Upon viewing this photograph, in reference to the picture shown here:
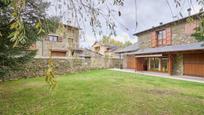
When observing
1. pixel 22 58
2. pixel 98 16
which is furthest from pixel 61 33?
pixel 22 58

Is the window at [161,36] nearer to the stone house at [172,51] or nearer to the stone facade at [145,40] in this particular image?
the stone house at [172,51]

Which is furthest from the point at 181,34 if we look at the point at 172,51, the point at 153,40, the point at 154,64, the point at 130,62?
the point at 130,62

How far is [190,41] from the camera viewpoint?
1695cm

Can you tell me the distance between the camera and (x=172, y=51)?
16.0 metres

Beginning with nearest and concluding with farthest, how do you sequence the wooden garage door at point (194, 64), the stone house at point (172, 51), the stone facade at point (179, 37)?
the wooden garage door at point (194, 64), the stone house at point (172, 51), the stone facade at point (179, 37)

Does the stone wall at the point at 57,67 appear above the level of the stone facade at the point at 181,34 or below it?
below

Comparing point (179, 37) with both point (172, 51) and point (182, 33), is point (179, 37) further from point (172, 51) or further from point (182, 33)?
point (172, 51)

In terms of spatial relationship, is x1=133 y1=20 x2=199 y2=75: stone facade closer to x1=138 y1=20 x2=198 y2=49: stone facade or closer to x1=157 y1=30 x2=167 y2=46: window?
x1=138 y1=20 x2=198 y2=49: stone facade

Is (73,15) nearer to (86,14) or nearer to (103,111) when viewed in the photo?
(86,14)

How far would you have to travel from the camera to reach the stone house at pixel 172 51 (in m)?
15.7

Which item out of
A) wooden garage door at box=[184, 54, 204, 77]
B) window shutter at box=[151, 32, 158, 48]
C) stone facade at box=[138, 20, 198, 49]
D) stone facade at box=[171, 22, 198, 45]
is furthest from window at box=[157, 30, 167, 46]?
wooden garage door at box=[184, 54, 204, 77]

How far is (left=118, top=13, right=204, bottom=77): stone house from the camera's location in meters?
15.7

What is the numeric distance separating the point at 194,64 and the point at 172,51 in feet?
7.54

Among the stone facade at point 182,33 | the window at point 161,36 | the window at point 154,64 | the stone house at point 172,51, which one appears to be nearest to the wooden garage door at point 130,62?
the stone house at point 172,51
